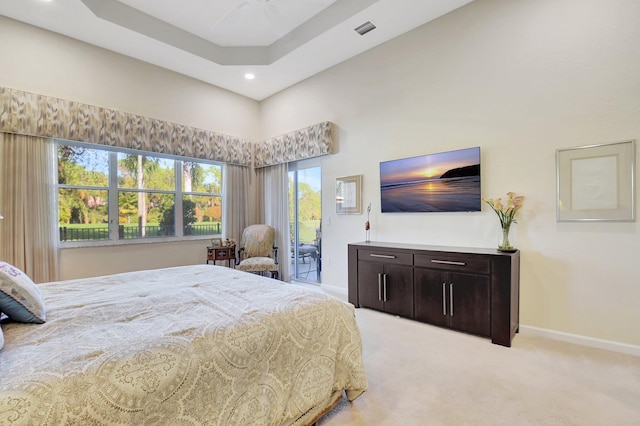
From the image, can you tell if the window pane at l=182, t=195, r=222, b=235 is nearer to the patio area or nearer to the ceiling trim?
the patio area

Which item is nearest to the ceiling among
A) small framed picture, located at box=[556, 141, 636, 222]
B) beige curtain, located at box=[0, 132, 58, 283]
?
beige curtain, located at box=[0, 132, 58, 283]

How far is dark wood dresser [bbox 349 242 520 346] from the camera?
2611 mm

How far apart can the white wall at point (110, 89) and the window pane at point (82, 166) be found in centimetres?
64

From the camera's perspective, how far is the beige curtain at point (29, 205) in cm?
313

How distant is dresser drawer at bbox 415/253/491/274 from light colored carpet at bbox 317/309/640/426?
66cm

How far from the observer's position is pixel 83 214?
3.75 metres

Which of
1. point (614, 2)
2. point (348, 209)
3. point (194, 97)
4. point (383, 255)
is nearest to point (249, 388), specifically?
point (383, 255)

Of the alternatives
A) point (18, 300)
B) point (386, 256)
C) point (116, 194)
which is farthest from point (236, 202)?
point (18, 300)

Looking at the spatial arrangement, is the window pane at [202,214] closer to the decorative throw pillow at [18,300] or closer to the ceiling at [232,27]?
the ceiling at [232,27]

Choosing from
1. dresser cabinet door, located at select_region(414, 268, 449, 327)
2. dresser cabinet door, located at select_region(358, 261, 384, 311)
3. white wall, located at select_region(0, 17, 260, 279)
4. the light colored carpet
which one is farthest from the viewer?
dresser cabinet door, located at select_region(358, 261, 384, 311)

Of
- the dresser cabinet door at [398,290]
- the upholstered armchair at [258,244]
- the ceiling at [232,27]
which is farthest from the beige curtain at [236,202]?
the dresser cabinet door at [398,290]

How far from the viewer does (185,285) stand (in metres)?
2.09

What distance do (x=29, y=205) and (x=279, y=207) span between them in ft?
10.5

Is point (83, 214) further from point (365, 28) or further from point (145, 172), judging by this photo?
point (365, 28)
